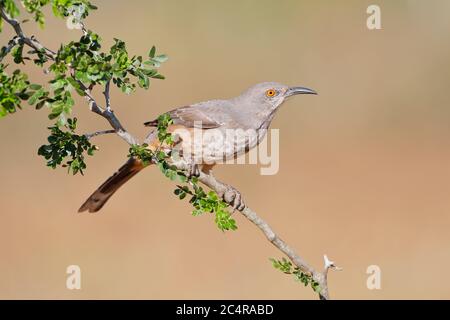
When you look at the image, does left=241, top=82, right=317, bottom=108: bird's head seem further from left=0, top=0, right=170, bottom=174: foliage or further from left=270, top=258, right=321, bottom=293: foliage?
left=270, top=258, right=321, bottom=293: foliage

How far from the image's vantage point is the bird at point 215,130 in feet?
16.8

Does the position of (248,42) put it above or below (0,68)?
above

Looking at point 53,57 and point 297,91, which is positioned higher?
point 297,91

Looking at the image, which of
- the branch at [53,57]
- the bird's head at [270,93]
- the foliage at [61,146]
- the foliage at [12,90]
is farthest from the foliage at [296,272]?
the bird's head at [270,93]

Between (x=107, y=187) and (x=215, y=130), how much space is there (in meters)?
0.87

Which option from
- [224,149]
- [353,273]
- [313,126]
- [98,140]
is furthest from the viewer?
[313,126]

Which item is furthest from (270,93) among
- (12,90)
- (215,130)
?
(12,90)

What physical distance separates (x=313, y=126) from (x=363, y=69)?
148cm

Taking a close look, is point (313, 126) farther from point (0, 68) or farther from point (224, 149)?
point (0, 68)

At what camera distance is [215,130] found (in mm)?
5312

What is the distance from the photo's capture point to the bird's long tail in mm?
5082

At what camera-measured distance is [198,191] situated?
11.6ft

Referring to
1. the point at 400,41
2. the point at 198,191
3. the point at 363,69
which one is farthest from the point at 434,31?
the point at 198,191

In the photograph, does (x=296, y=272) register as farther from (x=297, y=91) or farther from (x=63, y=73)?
(x=297, y=91)
